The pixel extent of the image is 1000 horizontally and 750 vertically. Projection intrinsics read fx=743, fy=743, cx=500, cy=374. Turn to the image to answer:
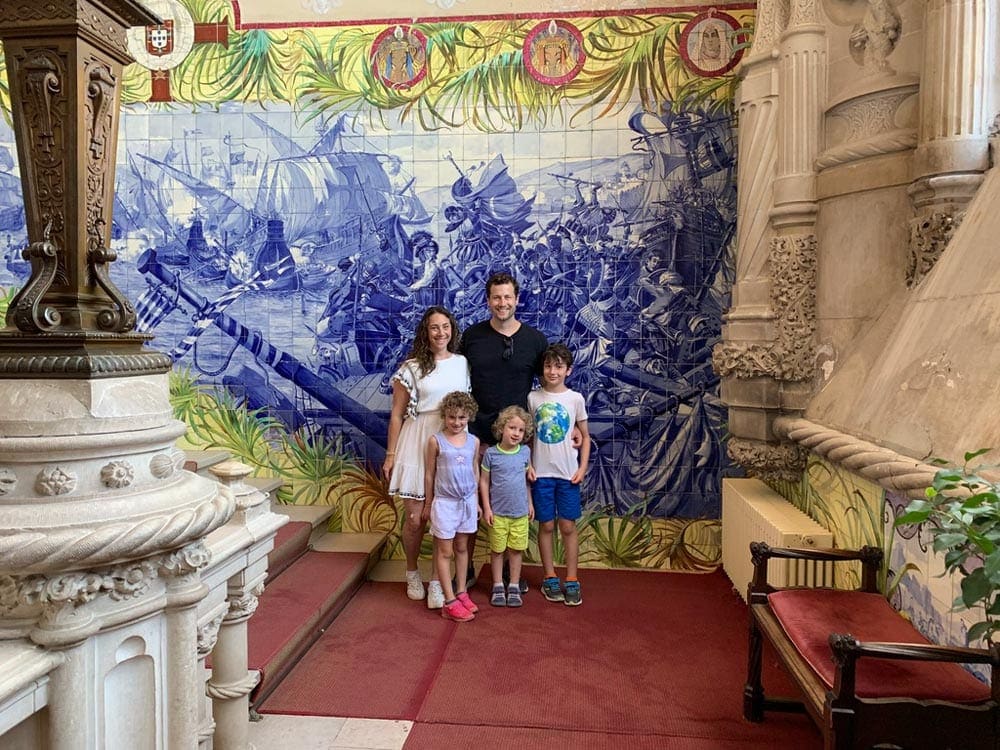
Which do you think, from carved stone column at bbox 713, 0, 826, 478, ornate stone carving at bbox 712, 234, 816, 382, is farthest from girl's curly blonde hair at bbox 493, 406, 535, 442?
ornate stone carving at bbox 712, 234, 816, 382

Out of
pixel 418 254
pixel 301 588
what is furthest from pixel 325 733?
pixel 418 254

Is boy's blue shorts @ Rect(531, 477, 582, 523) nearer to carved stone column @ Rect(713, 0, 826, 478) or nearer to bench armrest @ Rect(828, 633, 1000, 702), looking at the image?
carved stone column @ Rect(713, 0, 826, 478)

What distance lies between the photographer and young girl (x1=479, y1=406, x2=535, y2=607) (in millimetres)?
3605

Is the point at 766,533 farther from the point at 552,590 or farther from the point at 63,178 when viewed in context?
the point at 63,178

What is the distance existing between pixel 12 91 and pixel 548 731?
2.41 meters

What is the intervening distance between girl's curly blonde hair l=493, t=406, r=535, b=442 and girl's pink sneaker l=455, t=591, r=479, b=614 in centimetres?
78

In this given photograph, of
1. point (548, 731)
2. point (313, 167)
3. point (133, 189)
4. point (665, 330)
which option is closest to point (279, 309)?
point (313, 167)

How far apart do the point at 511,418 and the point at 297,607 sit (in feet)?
4.24

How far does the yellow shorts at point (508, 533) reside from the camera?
12.0 ft

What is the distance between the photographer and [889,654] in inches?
71.9

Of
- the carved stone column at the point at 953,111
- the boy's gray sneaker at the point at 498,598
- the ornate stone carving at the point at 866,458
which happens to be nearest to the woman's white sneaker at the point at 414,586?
the boy's gray sneaker at the point at 498,598

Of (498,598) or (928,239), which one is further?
(498,598)

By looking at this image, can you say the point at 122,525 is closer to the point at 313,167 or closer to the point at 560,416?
the point at 560,416

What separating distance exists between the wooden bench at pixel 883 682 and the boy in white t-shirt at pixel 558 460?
1.45 metres
